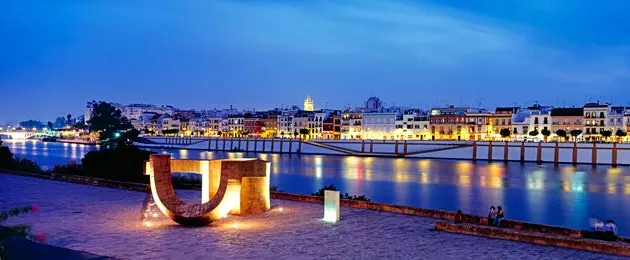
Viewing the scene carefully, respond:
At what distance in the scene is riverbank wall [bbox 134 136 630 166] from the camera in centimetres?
6962

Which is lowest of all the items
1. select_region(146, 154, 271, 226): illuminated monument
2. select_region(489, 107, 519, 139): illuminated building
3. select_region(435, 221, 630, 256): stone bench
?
select_region(435, 221, 630, 256): stone bench

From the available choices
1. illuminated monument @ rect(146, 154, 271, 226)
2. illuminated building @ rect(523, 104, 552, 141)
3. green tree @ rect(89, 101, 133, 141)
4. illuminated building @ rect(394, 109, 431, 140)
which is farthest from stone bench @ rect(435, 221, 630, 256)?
illuminated building @ rect(394, 109, 431, 140)

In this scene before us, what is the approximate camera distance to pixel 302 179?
46.1m

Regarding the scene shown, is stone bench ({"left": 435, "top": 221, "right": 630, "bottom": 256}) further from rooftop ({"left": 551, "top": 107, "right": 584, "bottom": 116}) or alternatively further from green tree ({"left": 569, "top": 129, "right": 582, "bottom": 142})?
rooftop ({"left": 551, "top": 107, "right": 584, "bottom": 116})

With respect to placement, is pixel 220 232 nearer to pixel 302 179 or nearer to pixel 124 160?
pixel 124 160

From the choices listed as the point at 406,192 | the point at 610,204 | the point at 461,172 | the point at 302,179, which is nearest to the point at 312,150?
the point at 461,172

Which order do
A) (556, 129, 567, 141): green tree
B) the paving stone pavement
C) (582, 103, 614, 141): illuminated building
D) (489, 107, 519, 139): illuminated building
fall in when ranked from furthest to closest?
(489, 107, 519, 139): illuminated building
(582, 103, 614, 141): illuminated building
(556, 129, 567, 141): green tree
the paving stone pavement

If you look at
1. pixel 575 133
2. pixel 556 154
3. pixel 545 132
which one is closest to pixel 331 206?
pixel 556 154

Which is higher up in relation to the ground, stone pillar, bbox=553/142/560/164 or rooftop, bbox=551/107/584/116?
rooftop, bbox=551/107/584/116

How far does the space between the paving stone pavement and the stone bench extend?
24 cm

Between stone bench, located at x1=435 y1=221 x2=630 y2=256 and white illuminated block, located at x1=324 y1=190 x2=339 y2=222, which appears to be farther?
white illuminated block, located at x1=324 y1=190 x2=339 y2=222

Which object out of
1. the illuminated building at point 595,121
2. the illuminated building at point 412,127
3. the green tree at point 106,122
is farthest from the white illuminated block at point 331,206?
the illuminated building at point 412,127

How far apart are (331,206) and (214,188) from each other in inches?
114

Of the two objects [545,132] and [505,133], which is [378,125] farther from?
[545,132]
